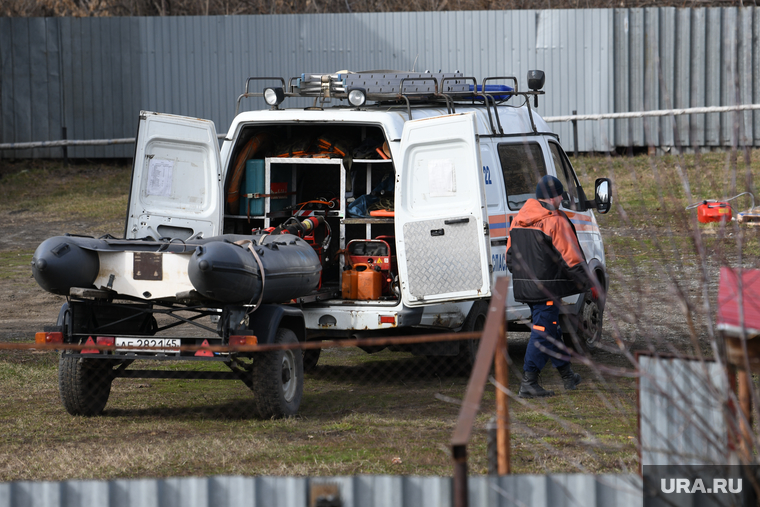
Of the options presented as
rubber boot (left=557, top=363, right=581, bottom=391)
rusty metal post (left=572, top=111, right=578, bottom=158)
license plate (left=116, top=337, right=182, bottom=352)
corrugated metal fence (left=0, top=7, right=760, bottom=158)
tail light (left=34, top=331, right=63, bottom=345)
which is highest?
corrugated metal fence (left=0, top=7, right=760, bottom=158)

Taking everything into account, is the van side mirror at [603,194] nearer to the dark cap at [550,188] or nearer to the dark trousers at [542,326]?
the dark cap at [550,188]

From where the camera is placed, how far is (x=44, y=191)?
20.5 meters

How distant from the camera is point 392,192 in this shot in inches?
348

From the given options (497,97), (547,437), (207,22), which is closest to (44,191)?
(207,22)

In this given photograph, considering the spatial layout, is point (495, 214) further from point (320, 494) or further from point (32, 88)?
point (32, 88)

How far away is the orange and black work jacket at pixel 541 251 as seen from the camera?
768cm

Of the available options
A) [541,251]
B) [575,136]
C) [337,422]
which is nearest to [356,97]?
[541,251]

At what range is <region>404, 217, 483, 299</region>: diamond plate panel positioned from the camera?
25.0 ft

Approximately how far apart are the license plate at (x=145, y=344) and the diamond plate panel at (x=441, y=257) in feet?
6.81

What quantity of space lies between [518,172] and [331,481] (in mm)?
5532

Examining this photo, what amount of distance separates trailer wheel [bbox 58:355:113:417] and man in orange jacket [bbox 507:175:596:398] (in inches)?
135

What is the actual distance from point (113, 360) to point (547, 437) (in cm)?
335

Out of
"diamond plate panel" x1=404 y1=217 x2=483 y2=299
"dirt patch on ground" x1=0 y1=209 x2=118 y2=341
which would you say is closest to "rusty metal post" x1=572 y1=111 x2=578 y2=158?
"dirt patch on ground" x1=0 y1=209 x2=118 y2=341

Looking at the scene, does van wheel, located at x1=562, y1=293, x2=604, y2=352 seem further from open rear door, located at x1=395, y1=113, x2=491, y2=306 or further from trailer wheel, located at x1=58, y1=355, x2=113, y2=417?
trailer wheel, located at x1=58, y1=355, x2=113, y2=417
